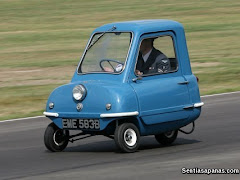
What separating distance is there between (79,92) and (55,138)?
0.97m

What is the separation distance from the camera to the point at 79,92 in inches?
380

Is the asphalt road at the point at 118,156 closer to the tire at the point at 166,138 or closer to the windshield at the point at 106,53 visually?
the tire at the point at 166,138

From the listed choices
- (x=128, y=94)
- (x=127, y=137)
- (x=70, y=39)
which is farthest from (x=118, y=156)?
(x=70, y=39)

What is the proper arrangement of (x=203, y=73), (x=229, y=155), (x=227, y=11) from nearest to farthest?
(x=229, y=155)
(x=203, y=73)
(x=227, y=11)

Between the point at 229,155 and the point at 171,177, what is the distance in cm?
163

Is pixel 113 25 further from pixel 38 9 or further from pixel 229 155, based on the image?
pixel 38 9

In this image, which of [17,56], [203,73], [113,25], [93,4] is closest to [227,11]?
[93,4]

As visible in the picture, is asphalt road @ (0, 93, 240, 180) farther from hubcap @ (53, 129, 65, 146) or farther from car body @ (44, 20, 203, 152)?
car body @ (44, 20, 203, 152)

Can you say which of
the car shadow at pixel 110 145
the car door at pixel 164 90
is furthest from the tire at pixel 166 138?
the car door at pixel 164 90

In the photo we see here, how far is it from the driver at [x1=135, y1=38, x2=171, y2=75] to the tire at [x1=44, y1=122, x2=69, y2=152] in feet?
4.64

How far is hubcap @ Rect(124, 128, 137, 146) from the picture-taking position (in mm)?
9664

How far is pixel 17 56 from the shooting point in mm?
27375

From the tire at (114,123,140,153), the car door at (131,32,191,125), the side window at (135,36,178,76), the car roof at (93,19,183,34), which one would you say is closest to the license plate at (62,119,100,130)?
the tire at (114,123,140,153)

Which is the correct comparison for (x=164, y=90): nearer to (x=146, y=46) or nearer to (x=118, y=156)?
(x=146, y=46)
